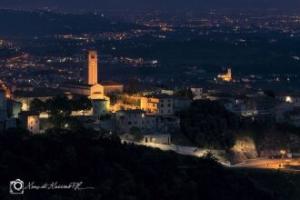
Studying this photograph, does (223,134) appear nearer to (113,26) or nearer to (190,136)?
(190,136)

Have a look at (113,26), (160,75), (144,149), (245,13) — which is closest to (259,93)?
(144,149)

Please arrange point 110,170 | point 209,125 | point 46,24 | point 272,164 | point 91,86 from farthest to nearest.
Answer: point 46,24 → point 91,86 → point 209,125 → point 272,164 → point 110,170

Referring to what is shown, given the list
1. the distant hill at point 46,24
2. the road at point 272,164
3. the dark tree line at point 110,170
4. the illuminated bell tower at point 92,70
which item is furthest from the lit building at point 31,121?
the distant hill at point 46,24

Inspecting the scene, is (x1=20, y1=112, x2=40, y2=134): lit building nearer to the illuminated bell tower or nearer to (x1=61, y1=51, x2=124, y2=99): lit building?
(x1=61, y1=51, x2=124, y2=99): lit building

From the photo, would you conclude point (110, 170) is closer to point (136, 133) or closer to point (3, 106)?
point (136, 133)

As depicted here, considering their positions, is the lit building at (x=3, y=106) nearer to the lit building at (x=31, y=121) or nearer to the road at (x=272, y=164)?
the lit building at (x=31, y=121)

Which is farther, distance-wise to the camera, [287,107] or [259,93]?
[259,93]

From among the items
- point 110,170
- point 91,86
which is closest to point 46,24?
point 91,86

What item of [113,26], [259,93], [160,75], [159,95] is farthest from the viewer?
[113,26]
